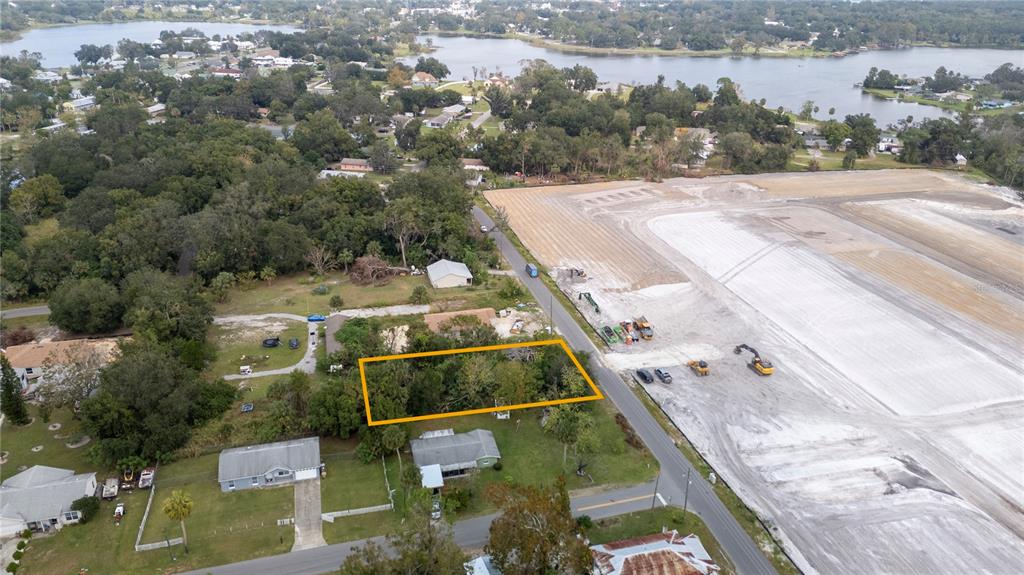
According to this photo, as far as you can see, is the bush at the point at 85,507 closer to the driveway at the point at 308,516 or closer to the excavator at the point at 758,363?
the driveway at the point at 308,516

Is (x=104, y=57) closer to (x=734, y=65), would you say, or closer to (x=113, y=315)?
(x=113, y=315)

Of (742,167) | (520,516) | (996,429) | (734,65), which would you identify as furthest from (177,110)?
(734,65)

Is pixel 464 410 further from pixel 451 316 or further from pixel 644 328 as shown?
pixel 644 328

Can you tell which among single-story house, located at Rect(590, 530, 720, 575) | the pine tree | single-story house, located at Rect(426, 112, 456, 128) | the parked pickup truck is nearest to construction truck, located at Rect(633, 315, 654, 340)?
single-story house, located at Rect(590, 530, 720, 575)

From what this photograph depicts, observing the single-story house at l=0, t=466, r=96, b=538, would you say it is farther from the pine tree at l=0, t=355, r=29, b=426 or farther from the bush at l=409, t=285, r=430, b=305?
the bush at l=409, t=285, r=430, b=305

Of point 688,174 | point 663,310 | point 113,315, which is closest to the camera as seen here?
point 113,315

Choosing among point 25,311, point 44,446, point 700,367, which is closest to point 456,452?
point 700,367
